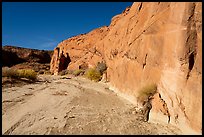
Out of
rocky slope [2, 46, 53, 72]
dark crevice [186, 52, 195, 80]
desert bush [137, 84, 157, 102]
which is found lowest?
desert bush [137, 84, 157, 102]

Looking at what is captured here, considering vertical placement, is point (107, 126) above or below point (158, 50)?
below

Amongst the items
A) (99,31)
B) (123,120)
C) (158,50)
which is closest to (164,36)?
(158,50)

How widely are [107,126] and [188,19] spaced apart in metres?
4.70

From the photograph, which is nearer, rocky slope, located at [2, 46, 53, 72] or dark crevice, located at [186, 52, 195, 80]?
dark crevice, located at [186, 52, 195, 80]

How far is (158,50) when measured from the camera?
1097 centimetres

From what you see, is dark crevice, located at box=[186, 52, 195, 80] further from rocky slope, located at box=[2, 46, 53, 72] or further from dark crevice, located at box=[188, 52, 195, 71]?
rocky slope, located at box=[2, 46, 53, 72]

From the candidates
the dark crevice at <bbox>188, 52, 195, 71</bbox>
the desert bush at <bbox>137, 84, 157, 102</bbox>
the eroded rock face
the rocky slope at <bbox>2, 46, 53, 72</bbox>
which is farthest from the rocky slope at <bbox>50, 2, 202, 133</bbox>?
the rocky slope at <bbox>2, 46, 53, 72</bbox>

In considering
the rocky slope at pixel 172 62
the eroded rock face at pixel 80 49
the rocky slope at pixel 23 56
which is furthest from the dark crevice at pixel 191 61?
the rocky slope at pixel 23 56

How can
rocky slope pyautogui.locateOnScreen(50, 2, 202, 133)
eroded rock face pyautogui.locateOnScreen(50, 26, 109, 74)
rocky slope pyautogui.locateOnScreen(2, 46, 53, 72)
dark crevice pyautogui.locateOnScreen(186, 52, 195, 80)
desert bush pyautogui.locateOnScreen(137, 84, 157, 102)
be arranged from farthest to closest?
rocky slope pyautogui.locateOnScreen(2, 46, 53, 72) → eroded rock face pyautogui.locateOnScreen(50, 26, 109, 74) → desert bush pyautogui.locateOnScreen(137, 84, 157, 102) → dark crevice pyautogui.locateOnScreen(186, 52, 195, 80) → rocky slope pyautogui.locateOnScreen(50, 2, 202, 133)

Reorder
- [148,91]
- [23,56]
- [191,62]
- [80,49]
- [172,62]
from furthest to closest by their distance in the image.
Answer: [23,56], [80,49], [148,91], [172,62], [191,62]

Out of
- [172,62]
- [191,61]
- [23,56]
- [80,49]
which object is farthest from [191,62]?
[23,56]

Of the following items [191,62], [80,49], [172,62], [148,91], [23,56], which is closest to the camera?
[191,62]

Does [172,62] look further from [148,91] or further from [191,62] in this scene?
[148,91]

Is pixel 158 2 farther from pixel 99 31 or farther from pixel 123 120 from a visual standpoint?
pixel 99 31
